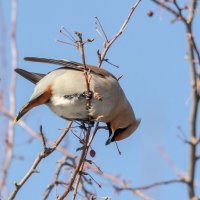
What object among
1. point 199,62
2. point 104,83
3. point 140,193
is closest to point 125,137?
point 104,83

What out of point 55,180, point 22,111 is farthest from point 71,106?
point 55,180

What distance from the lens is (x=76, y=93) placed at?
4051 mm

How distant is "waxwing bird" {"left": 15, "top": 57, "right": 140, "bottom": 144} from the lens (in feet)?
13.2

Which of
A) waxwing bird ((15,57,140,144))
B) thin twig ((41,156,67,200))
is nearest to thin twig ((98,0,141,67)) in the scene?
waxwing bird ((15,57,140,144))

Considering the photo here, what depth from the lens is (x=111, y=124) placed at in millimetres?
4383

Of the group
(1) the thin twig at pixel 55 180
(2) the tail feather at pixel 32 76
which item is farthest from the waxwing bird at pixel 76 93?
(1) the thin twig at pixel 55 180

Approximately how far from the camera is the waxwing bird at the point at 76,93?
158 inches

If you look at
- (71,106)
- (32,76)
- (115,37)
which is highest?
(115,37)

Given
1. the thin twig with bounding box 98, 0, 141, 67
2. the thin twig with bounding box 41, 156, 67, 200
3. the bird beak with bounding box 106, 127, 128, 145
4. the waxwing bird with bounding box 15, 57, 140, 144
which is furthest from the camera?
the bird beak with bounding box 106, 127, 128, 145

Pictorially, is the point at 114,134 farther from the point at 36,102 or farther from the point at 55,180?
the point at 55,180

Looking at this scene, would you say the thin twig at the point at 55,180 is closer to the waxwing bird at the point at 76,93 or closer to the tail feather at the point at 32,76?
the waxwing bird at the point at 76,93

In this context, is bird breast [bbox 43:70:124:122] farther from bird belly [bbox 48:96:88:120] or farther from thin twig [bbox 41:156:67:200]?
thin twig [bbox 41:156:67:200]

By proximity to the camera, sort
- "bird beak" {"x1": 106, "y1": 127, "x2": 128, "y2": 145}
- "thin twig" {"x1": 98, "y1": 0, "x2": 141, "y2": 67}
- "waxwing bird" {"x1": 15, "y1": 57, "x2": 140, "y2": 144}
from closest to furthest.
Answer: "thin twig" {"x1": 98, "y1": 0, "x2": 141, "y2": 67}, "waxwing bird" {"x1": 15, "y1": 57, "x2": 140, "y2": 144}, "bird beak" {"x1": 106, "y1": 127, "x2": 128, "y2": 145}

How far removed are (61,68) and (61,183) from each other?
1.21m
